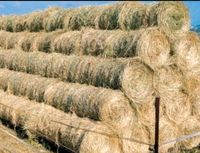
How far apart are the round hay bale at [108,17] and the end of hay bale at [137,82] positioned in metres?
1.78

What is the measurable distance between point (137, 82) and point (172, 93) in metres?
1.20

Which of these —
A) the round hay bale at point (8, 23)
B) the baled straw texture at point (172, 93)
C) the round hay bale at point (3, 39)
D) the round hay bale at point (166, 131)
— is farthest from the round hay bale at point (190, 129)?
the round hay bale at point (8, 23)

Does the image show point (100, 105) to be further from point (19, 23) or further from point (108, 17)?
point (19, 23)

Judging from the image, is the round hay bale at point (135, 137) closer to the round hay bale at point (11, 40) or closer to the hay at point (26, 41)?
the hay at point (26, 41)

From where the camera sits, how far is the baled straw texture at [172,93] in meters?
11.9

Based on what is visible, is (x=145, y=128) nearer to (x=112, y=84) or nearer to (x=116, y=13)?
(x=112, y=84)

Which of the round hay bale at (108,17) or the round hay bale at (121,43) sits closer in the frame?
the round hay bale at (121,43)

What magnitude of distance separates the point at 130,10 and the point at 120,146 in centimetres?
343

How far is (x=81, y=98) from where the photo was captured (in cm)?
1190

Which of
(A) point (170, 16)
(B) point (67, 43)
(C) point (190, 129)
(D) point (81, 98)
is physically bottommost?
(C) point (190, 129)

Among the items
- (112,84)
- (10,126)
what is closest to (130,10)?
(112,84)

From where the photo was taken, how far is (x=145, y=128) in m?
11.8

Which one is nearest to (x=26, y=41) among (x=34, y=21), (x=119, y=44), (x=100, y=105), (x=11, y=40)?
(x=34, y=21)

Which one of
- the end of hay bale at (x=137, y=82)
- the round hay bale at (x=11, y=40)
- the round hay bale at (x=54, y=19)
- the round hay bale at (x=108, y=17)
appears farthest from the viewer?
the round hay bale at (x=11, y=40)
